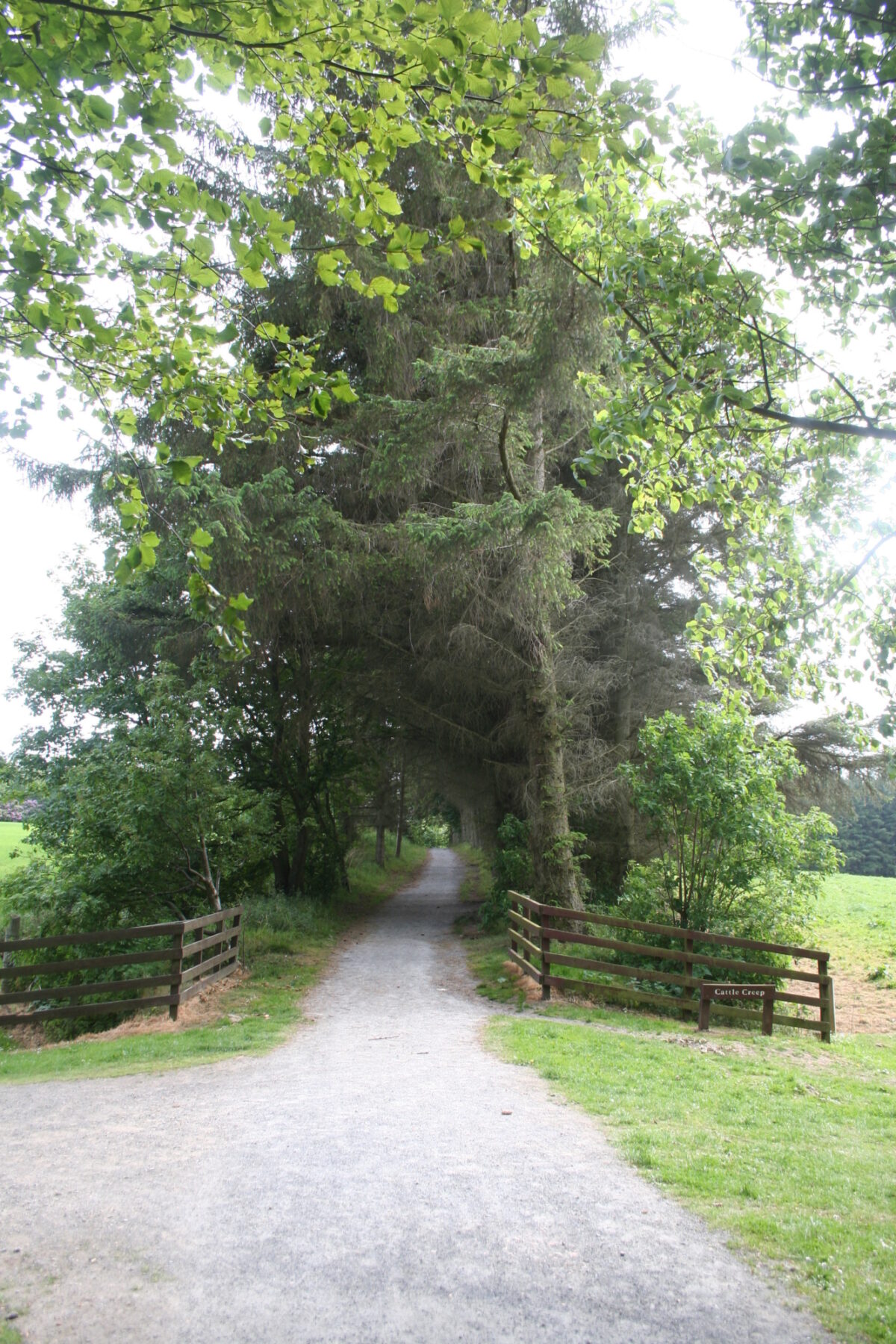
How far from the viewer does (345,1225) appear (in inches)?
165

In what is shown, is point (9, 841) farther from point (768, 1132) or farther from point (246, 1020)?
point (768, 1132)

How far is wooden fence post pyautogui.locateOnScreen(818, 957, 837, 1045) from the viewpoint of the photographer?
1052 centimetres

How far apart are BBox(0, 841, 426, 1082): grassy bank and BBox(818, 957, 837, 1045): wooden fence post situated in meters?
6.41

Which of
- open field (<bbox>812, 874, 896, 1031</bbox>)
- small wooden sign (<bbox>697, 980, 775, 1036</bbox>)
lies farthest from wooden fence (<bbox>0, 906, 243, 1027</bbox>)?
open field (<bbox>812, 874, 896, 1031</bbox>)

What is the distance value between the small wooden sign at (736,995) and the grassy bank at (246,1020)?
4.79m

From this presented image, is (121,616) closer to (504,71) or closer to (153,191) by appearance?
(153,191)

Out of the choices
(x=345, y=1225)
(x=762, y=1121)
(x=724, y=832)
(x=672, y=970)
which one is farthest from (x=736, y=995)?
(x=345, y=1225)

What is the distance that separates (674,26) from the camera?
5.19 metres

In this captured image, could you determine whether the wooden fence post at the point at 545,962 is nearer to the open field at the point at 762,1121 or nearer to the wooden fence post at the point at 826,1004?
the open field at the point at 762,1121

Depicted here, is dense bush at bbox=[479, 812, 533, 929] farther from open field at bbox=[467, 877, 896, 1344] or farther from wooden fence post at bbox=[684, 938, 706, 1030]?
wooden fence post at bbox=[684, 938, 706, 1030]

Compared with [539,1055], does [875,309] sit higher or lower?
higher

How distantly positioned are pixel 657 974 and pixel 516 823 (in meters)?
7.45

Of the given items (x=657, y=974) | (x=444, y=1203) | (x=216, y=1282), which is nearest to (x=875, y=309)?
(x=444, y=1203)

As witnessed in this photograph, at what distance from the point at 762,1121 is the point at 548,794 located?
773 centimetres
